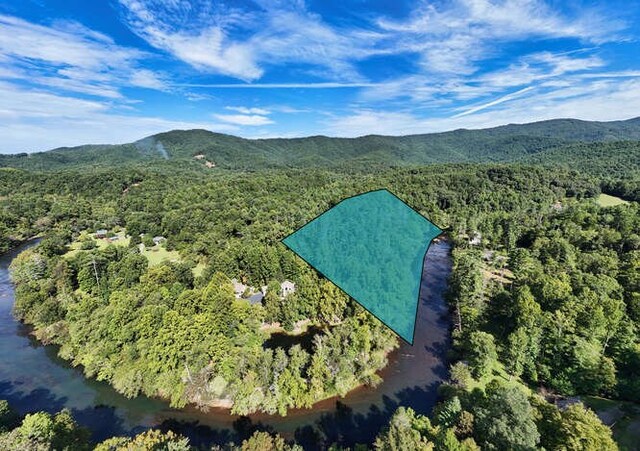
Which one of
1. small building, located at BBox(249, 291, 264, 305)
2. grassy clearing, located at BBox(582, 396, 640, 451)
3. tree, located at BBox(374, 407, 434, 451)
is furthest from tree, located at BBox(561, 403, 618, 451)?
small building, located at BBox(249, 291, 264, 305)

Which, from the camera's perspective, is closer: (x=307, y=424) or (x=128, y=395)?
(x=307, y=424)

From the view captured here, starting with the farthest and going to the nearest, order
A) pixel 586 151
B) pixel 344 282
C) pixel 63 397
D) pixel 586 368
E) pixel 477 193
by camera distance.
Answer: pixel 586 151, pixel 477 193, pixel 63 397, pixel 586 368, pixel 344 282

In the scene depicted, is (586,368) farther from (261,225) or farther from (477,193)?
(477,193)

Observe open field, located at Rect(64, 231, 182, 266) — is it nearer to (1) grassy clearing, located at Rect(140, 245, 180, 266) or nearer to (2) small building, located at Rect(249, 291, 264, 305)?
(1) grassy clearing, located at Rect(140, 245, 180, 266)

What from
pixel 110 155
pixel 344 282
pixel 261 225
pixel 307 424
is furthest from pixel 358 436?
pixel 110 155

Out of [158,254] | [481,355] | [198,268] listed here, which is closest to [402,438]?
[481,355]

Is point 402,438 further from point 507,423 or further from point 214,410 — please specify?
point 214,410
